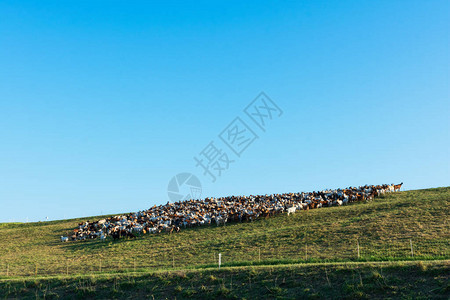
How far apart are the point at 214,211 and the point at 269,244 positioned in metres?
21.1

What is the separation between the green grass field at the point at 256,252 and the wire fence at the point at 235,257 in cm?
7

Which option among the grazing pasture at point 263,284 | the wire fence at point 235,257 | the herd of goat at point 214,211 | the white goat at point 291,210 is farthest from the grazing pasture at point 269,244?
the grazing pasture at point 263,284

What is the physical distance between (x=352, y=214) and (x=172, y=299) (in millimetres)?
30288

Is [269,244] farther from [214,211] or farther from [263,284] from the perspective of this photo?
[214,211]

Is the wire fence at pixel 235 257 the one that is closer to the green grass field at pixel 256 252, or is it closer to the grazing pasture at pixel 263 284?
the green grass field at pixel 256 252

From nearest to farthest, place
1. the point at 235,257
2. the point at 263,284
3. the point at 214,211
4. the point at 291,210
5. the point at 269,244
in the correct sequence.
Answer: the point at 263,284
the point at 235,257
the point at 269,244
the point at 291,210
the point at 214,211

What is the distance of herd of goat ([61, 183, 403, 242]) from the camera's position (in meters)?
53.1

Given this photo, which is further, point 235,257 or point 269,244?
point 269,244

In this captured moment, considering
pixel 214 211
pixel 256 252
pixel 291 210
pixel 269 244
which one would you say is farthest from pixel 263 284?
pixel 214 211

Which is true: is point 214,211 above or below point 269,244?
above

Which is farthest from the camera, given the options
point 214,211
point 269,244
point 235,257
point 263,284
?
point 214,211

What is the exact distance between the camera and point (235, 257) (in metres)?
33.4

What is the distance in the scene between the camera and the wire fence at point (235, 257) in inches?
1161

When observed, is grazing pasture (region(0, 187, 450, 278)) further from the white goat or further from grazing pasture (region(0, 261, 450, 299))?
grazing pasture (region(0, 261, 450, 299))
